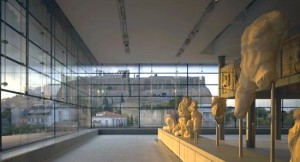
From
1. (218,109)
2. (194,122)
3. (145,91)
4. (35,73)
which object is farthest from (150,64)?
(218,109)

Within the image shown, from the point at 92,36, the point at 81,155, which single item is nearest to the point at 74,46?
the point at 92,36

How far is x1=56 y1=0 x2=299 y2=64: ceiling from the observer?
15.1 meters

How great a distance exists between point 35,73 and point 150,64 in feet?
60.6

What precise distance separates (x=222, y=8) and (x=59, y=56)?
848cm

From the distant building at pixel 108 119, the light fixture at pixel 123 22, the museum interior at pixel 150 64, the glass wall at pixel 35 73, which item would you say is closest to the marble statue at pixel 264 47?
the museum interior at pixel 150 64

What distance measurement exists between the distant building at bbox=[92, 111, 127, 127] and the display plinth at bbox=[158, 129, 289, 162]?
16.8 m

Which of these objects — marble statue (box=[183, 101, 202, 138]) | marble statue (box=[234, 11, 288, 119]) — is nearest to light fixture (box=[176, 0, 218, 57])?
marble statue (box=[183, 101, 202, 138])

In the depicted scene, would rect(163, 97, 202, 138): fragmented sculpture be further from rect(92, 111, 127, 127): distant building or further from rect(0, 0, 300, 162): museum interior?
rect(92, 111, 127, 127): distant building

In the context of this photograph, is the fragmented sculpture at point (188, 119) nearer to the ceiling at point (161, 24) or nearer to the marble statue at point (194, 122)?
the marble statue at point (194, 122)

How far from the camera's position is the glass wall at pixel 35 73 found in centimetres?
1226

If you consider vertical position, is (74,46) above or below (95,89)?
above

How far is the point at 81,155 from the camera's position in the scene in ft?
50.3

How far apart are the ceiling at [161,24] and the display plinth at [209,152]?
4.82 meters

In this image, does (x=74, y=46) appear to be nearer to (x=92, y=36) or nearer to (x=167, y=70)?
(x=92, y=36)
